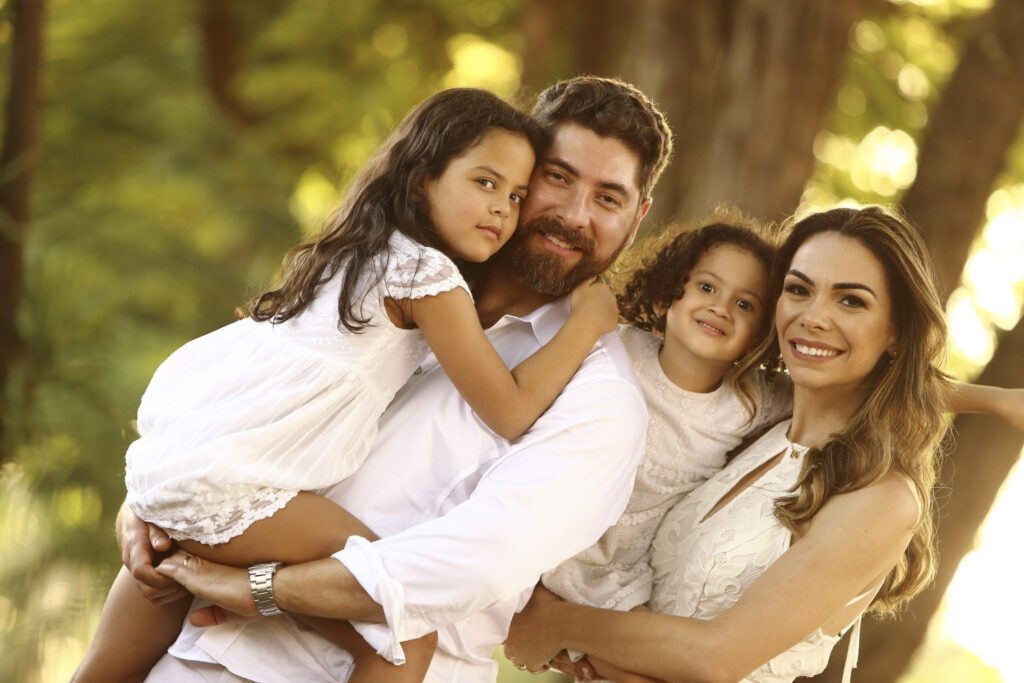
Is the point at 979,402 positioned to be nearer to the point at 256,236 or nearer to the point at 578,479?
the point at 578,479

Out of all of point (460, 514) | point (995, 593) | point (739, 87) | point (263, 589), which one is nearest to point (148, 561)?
point (263, 589)

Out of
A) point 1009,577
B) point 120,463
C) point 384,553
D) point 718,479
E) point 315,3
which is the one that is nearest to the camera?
point 384,553

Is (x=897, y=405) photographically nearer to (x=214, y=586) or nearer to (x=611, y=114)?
(x=611, y=114)

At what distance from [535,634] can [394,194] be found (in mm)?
1165

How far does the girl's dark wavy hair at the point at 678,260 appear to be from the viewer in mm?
2908

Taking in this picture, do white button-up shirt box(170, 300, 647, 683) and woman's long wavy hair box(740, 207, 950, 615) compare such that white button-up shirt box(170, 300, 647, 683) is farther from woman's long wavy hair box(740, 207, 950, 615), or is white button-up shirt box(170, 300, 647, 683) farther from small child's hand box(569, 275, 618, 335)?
woman's long wavy hair box(740, 207, 950, 615)

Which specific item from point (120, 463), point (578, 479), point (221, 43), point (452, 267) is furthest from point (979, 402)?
point (221, 43)

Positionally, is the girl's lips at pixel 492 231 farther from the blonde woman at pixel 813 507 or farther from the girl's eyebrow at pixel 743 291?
the blonde woman at pixel 813 507

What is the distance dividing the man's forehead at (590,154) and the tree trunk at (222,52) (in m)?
→ 3.40

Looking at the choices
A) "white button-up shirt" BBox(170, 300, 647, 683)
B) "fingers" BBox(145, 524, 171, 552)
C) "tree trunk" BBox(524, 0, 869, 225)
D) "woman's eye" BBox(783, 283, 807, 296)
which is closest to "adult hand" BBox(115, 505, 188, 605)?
"fingers" BBox(145, 524, 171, 552)

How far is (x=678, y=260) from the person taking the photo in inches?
117

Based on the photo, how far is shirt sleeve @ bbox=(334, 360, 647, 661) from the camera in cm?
217

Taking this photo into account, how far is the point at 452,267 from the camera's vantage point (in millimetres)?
2447

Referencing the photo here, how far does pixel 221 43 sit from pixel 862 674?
14.8ft
